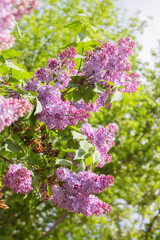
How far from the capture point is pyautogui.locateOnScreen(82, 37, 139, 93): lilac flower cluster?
290 cm

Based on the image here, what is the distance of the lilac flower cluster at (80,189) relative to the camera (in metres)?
2.77

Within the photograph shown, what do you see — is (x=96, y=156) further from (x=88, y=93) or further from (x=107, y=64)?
(x=107, y=64)

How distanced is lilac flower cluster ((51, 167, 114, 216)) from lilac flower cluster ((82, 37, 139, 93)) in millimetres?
878

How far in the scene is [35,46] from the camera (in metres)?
12.6

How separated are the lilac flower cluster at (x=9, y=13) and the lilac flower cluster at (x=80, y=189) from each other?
4.93ft

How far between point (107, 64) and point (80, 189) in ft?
3.95

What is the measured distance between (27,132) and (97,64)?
3.16ft

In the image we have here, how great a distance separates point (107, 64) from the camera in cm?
296

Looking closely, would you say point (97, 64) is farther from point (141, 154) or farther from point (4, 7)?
point (141, 154)

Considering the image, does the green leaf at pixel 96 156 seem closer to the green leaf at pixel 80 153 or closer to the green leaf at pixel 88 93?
the green leaf at pixel 80 153

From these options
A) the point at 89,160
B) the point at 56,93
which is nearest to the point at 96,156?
the point at 89,160

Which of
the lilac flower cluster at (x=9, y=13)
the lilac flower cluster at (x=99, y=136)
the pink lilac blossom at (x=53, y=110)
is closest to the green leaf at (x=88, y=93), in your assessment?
the pink lilac blossom at (x=53, y=110)

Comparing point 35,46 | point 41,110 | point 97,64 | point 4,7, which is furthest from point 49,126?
point 35,46

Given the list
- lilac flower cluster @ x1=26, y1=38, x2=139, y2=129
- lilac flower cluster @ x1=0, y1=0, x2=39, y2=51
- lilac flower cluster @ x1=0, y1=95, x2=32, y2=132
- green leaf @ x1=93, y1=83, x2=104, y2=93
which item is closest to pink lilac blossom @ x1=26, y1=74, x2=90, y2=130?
lilac flower cluster @ x1=26, y1=38, x2=139, y2=129
